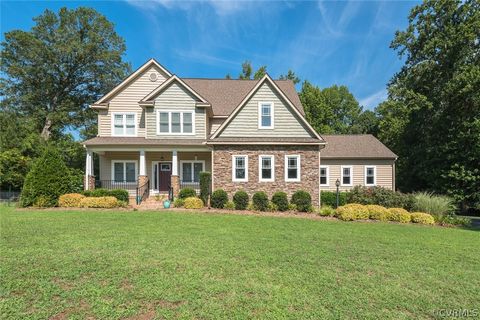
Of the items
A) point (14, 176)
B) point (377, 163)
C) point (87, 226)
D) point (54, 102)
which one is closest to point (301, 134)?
point (377, 163)

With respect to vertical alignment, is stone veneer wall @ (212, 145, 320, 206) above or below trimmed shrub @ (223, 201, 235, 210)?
above

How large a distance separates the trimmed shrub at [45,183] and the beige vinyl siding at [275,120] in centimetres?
930

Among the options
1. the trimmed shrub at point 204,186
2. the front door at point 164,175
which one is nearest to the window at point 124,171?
the front door at point 164,175

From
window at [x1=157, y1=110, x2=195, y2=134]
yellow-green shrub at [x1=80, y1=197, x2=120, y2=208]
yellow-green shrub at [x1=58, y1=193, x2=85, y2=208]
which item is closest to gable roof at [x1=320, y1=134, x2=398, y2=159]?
window at [x1=157, y1=110, x2=195, y2=134]

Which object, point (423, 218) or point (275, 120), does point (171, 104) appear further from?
point (423, 218)

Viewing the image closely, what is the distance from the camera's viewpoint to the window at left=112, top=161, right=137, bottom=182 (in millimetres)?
20500

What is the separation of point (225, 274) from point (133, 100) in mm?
18067

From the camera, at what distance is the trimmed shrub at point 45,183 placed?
14219mm

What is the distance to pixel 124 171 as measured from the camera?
810 inches

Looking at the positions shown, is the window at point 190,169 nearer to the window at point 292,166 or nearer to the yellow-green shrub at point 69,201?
the window at point 292,166

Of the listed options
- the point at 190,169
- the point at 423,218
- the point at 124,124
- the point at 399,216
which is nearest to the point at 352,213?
the point at 399,216

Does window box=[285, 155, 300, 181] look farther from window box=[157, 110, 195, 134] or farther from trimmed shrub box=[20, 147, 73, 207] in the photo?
trimmed shrub box=[20, 147, 73, 207]

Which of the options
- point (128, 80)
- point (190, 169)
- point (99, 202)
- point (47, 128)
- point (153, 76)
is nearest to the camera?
point (99, 202)

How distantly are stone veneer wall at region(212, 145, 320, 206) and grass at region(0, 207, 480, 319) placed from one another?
7453 millimetres
